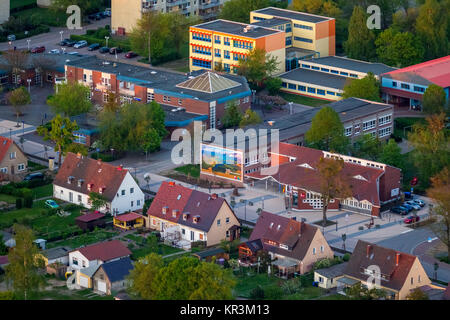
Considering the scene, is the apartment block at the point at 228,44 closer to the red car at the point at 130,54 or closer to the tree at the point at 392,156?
the red car at the point at 130,54

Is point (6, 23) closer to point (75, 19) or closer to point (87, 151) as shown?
point (75, 19)

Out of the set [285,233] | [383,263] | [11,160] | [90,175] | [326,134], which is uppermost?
[326,134]

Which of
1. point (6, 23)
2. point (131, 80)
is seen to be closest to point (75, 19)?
point (6, 23)

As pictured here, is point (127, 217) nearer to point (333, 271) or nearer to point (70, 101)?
point (333, 271)

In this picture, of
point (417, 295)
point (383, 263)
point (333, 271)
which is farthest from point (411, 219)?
point (417, 295)

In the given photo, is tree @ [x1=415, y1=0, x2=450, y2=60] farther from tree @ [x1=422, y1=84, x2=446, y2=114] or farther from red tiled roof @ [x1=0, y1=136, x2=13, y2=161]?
red tiled roof @ [x1=0, y1=136, x2=13, y2=161]

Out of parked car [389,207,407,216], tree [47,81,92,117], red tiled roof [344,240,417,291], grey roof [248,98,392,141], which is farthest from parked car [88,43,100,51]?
red tiled roof [344,240,417,291]

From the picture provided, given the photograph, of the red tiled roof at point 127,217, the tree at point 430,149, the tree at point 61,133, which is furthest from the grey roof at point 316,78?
the red tiled roof at point 127,217
